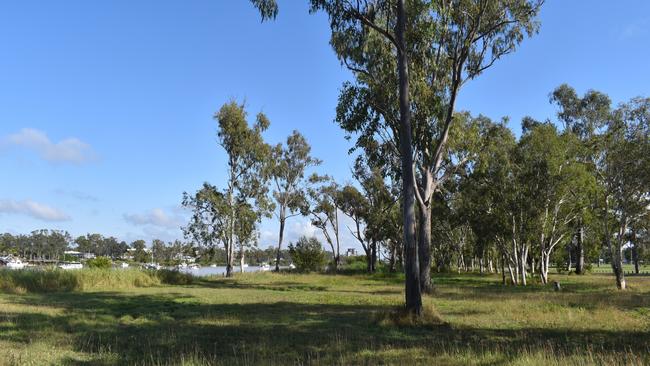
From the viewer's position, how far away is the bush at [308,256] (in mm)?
65250

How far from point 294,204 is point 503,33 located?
45.9 meters

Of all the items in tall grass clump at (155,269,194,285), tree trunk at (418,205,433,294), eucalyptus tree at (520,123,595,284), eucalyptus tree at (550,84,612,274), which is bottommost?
tall grass clump at (155,269,194,285)

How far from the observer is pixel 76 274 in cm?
3073

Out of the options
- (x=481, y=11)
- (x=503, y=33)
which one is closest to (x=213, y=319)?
(x=481, y=11)

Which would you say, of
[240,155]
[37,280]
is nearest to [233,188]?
[240,155]

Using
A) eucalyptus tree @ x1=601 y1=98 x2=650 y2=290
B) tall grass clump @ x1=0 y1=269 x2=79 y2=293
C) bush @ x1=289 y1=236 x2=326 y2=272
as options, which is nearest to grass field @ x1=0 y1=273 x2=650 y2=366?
tall grass clump @ x1=0 y1=269 x2=79 y2=293

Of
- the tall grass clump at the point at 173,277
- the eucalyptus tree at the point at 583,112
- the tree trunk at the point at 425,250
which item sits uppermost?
the eucalyptus tree at the point at 583,112

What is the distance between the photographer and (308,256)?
214ft

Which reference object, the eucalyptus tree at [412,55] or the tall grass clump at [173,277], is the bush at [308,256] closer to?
the tall grass clump at [173,277]

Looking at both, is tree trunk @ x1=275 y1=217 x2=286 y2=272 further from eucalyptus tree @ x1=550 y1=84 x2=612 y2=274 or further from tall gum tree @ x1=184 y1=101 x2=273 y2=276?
eucalyptus tree @ x1=550 y1=84 x2=612 y2=274

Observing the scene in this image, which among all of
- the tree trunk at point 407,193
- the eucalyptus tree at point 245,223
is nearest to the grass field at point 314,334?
the tree trunk at point 407,193

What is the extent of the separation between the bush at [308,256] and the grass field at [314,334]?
44452 mm

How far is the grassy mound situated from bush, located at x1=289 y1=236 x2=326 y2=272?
3108 cm

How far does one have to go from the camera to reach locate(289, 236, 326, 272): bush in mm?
65250
